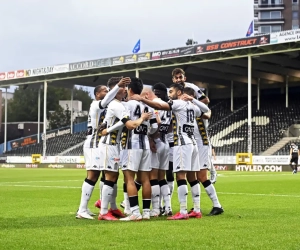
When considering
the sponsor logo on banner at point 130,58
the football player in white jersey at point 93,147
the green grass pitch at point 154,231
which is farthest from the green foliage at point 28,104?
the green grass pitch at point 154,231

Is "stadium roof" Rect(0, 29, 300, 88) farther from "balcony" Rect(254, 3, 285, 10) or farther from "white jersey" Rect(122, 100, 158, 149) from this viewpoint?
"balcony" Rect(254, 3, 285, 10)

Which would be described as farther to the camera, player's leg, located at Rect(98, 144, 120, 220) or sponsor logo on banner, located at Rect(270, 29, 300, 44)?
sponsor logo on banner, located at Rect(270, 29, 300, 44)

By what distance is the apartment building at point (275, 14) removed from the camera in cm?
10156

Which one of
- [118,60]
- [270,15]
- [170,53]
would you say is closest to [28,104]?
[270,15]

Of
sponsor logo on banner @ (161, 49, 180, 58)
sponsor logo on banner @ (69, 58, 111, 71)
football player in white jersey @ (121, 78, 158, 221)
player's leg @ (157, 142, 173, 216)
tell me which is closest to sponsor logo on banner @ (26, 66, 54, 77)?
sponsor logo on banner @ (69, 58, 111, 71)

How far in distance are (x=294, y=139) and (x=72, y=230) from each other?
4168 centimetres

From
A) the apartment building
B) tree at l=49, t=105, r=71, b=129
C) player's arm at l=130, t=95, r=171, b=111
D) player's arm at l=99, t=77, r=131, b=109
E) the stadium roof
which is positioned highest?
the apartment building

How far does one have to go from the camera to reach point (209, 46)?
44.9 metres

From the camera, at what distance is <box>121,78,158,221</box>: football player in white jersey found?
30.8ft

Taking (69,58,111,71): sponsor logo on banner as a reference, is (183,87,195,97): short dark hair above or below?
below

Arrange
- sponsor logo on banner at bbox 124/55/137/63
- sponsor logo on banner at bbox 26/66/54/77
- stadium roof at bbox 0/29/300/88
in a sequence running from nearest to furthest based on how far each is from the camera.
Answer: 1. stadium roof at bbox 0/29/300/88
2. sponsor logo on banner at bbox 124/55/137/63
3. sponsor logo on banner at bbox 26/66/54/77

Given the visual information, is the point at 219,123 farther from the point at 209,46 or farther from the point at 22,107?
the point at 22,107

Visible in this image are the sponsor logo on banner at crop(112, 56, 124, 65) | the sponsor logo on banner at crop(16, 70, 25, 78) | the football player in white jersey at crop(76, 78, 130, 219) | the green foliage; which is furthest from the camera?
the green foliage

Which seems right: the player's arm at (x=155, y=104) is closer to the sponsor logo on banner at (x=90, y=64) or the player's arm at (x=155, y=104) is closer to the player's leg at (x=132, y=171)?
the player's leg at (x=132, y=171)
